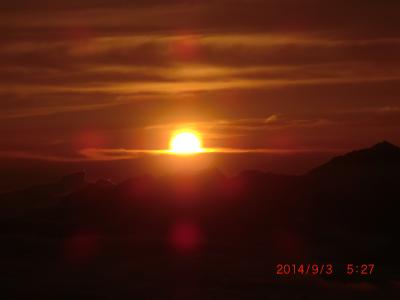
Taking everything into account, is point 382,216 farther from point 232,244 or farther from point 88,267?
point 88,267

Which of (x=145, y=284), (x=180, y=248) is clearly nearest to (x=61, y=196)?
(x=180, y=248)

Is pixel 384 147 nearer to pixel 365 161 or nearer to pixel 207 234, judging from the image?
pixel 365 161

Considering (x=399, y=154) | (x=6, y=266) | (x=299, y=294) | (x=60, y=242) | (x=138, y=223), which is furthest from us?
(x=399, y=154)

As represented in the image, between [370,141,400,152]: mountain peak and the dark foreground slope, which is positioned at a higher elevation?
[370,141,400,152]: mountain peak
